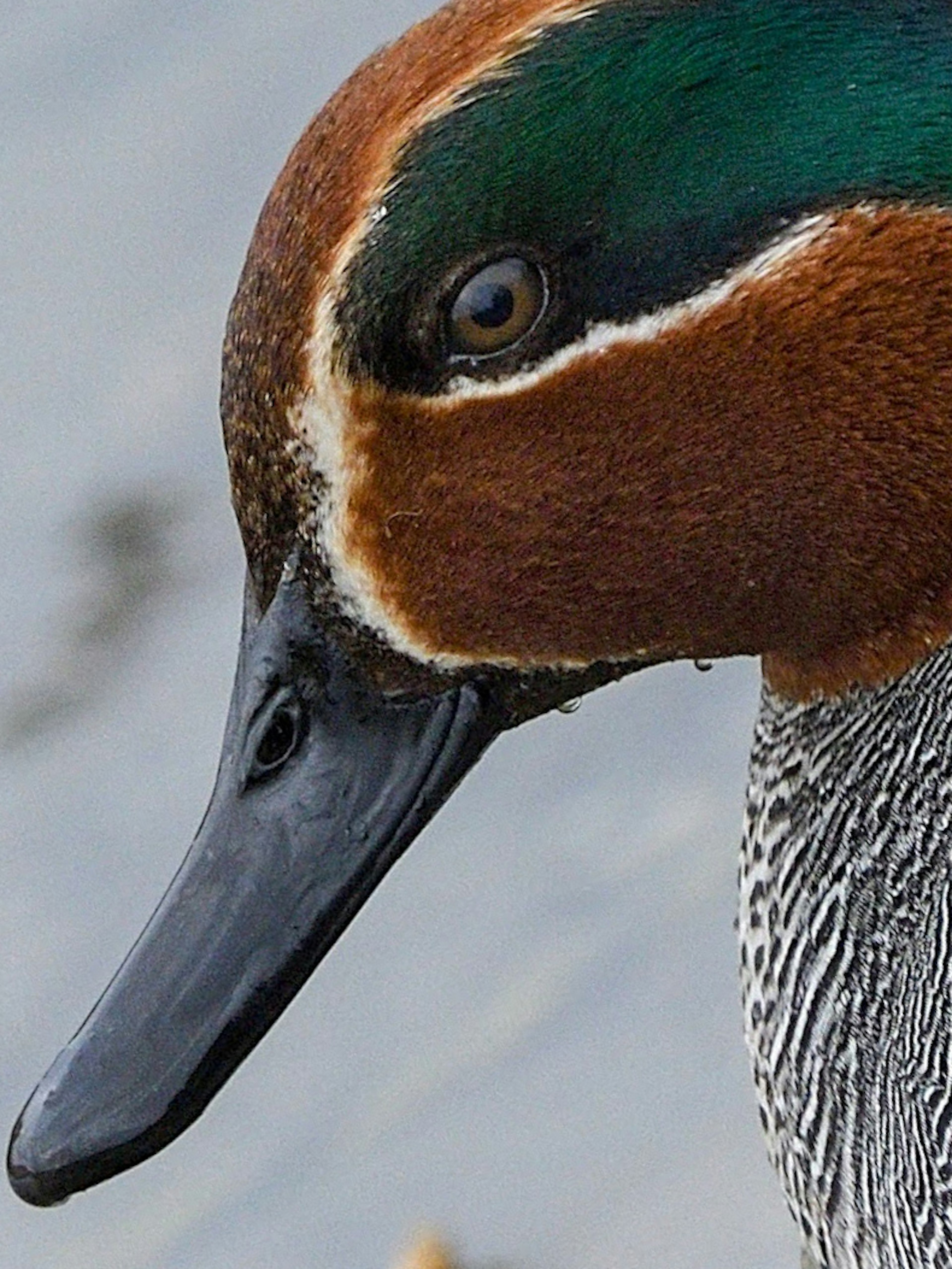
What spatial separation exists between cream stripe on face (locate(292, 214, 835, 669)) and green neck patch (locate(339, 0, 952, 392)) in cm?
1

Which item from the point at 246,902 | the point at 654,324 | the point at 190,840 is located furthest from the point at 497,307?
the point at 190,840

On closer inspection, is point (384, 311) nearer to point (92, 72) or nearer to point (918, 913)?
point (918, 913)

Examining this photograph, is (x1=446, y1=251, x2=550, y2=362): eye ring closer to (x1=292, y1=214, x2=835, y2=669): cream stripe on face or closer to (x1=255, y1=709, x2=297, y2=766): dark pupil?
(x1=292, y1=214, x2=835, y2=669): cream stripe on face

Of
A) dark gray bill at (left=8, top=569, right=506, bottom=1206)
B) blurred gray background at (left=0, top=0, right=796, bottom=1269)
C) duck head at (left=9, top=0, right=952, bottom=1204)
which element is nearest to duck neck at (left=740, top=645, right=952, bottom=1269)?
duck head at (left=9, top=0, right=952, bottom=1204)

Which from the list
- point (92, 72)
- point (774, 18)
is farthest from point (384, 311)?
point (92, 72)

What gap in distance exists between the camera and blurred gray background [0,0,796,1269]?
3.26 metres

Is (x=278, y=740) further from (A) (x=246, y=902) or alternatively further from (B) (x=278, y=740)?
(A) (x=246, y=902)

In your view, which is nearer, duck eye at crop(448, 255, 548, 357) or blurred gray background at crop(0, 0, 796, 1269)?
duck eye at crop(448, 255, 548, 357)

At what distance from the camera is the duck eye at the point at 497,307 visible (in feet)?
6.31

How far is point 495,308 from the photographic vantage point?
6.35ft

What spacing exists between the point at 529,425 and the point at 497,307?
10 cm

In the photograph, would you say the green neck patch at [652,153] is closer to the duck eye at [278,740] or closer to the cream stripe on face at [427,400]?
the cream stripe on face at [427,400]

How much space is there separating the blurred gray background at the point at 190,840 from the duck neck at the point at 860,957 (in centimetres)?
83

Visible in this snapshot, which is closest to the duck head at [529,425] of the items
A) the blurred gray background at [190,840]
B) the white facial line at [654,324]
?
the white facial line at [654,324]
